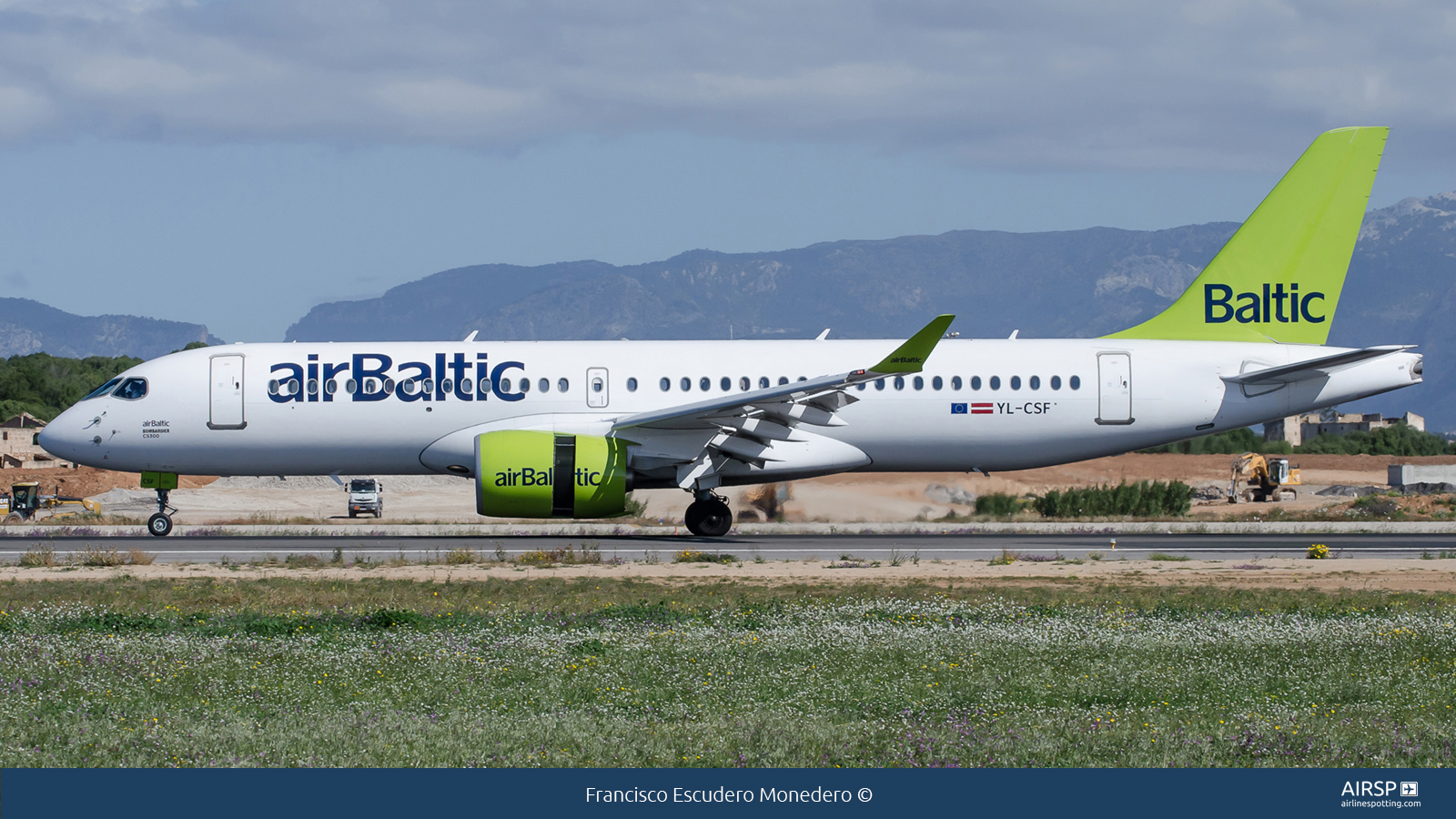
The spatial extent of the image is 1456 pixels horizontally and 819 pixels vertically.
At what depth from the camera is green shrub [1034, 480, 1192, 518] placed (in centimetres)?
3756

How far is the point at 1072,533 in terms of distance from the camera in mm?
28656

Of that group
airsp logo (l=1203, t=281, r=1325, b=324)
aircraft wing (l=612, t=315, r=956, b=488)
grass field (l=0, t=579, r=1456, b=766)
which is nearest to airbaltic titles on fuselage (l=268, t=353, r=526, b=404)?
aircraft wing (l=612, t=315, r=956, b=488)

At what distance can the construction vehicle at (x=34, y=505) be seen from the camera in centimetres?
4250

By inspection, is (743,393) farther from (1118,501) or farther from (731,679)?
(1118,501)

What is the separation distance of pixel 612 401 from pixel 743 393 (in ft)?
8.63

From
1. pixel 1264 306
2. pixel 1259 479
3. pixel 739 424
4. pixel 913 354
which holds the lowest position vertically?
pixel 1259 479

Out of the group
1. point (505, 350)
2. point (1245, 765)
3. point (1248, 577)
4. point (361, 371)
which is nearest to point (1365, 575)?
point (1248, 577)

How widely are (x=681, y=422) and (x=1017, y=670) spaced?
13.5 metres

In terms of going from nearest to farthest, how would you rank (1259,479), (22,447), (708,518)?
1. (708,518)
2. (1259,479)
3. (22,447)

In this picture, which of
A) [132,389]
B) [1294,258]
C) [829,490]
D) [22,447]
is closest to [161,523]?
[132,389]

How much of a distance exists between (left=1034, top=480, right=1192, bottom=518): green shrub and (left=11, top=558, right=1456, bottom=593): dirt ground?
52.6ft

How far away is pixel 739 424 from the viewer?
2455cm

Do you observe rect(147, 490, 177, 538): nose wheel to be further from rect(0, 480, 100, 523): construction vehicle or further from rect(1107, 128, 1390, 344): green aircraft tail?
rect(1107, 128, 1390, 344): green aircraft tail

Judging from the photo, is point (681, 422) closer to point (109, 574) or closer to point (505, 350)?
point (505, 350)
